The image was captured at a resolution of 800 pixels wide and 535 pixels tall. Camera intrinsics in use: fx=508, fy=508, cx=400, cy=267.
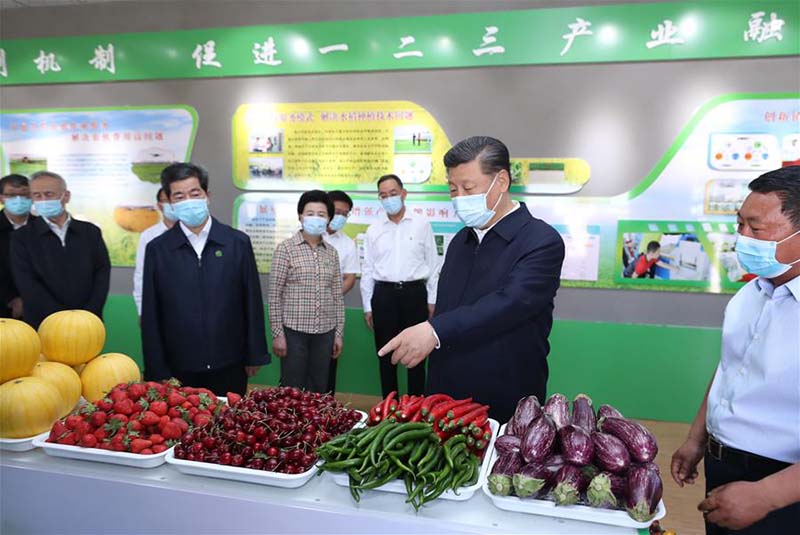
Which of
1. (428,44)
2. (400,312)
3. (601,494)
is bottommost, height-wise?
(400,312)

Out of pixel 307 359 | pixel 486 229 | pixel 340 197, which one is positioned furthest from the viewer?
pixel 340 197

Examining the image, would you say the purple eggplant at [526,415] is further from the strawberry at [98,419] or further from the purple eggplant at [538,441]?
the strawberry at [98,419]

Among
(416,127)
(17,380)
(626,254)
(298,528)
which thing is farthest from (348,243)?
(298,528)

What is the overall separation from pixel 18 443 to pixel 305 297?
1.86 meters

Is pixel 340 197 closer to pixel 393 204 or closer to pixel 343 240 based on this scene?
pixel 343 240

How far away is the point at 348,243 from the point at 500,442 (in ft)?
10.3

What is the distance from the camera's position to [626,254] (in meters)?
3.90

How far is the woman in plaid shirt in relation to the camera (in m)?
3.20

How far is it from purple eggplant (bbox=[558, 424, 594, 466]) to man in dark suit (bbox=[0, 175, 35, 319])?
→ 4020 mm

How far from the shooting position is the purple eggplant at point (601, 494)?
3.63ft

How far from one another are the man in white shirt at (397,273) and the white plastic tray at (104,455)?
8.57ft

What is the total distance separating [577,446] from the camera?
1.19m

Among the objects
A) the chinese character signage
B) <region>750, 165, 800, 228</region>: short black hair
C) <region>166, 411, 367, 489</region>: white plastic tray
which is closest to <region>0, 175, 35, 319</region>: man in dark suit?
the chinese character signage

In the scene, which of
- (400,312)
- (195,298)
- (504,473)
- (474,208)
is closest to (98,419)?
(195,298)
